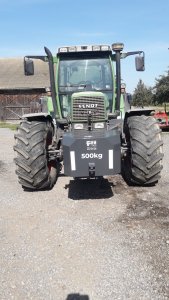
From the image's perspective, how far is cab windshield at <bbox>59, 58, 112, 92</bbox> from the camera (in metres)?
8.41

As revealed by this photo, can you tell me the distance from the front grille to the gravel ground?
1.37 m

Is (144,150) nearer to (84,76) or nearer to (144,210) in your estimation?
(144,210)

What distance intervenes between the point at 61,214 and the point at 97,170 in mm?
954

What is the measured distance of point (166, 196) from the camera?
7062 mm

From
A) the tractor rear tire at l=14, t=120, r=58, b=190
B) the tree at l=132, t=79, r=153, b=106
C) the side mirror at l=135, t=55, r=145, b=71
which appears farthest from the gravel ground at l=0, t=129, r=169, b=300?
the tree at l=132, t=79, r=153, b=106

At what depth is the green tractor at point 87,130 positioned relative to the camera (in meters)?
6.69

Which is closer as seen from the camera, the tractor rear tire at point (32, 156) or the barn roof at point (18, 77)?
the tractor rear tire at point (32, 156)

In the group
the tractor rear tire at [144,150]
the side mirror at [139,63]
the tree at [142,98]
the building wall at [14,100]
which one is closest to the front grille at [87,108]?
the tractor rear tire at [144,150]

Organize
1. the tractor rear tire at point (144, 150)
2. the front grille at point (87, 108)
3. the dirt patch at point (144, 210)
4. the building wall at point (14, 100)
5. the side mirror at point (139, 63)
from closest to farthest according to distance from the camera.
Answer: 1. the dirt patch at point (144, 210)
2. the tractor rear tire at point (144, 150)
3. the front grille at point (87, 108)
4. the side mirror at point (139, 63)
5. the building wall at point (14, 100)

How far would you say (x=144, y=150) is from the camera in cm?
708

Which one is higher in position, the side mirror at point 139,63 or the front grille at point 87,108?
the side mirror at point 139,63

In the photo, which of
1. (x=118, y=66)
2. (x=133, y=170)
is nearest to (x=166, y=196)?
(x=133, y=170)

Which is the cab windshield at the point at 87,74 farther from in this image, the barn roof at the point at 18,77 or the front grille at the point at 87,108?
the barn roof at the point at 18,77

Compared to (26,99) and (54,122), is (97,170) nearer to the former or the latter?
(54,122)
